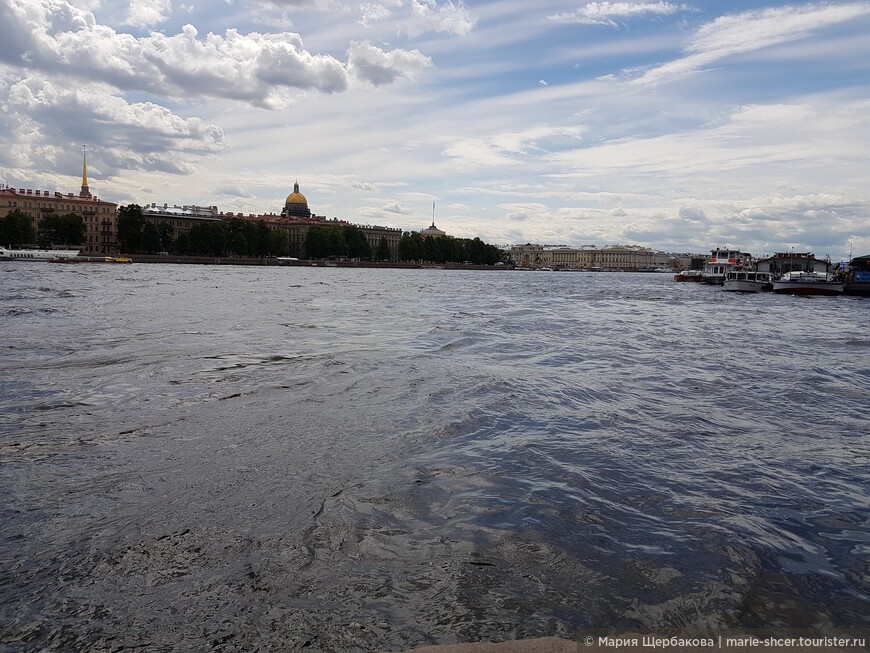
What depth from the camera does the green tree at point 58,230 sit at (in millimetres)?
92325

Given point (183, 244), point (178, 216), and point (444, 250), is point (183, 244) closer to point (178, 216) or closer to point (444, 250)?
point (178, 216)

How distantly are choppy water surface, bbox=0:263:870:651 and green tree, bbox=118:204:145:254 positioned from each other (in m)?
97.6

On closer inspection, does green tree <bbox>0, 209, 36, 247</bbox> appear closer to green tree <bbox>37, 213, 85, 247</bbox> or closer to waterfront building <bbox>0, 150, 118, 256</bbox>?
green tree <bbox>37, 213, 85, 247</bbox>

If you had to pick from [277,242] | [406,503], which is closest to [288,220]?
[277,242]

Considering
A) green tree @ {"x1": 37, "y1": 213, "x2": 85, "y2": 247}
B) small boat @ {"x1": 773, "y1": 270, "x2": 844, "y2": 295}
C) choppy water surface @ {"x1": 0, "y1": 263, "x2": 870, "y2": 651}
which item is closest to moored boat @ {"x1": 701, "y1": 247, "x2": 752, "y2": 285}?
small boat @ {"x1": 773, "y1": 270, "x2": 844, "y2": 295}

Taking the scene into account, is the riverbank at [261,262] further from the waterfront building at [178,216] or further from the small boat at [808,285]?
the small boat at [808,285]

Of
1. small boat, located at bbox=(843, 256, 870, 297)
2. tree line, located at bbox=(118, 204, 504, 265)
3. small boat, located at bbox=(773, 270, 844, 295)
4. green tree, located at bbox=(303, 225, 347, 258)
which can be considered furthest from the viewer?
green tree, located at bbox=(303, 225, 347, 258)

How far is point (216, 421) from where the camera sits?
701 cm

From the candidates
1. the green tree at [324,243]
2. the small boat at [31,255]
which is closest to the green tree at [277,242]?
the green tree at [324,243]

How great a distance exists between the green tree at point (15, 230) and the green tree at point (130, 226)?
12.4 meters

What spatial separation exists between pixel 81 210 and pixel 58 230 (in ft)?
82.3

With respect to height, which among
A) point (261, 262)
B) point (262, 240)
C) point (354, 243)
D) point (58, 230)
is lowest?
point (261, 262)

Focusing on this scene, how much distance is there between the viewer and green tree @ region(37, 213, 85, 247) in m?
92.3

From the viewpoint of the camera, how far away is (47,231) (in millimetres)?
93500
